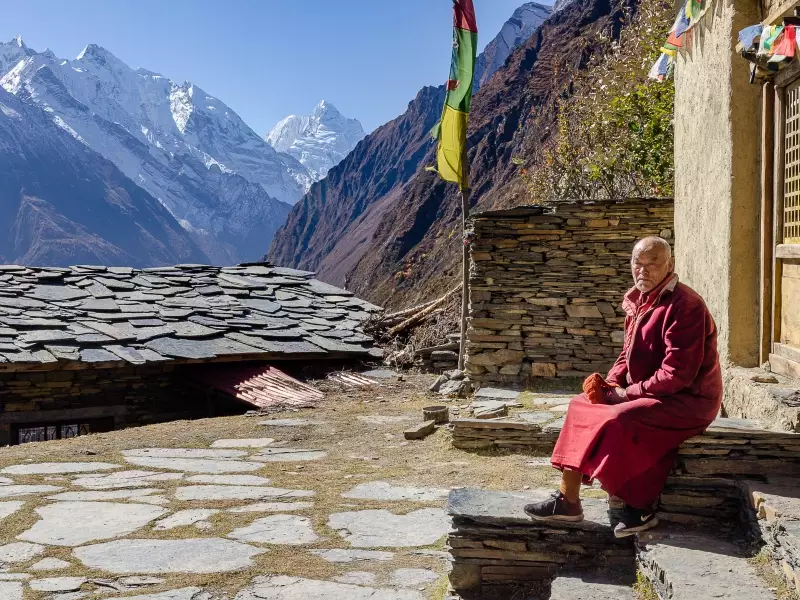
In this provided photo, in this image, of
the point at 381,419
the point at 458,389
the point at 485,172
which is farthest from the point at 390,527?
the point at 485,172

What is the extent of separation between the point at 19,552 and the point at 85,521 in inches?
21.2

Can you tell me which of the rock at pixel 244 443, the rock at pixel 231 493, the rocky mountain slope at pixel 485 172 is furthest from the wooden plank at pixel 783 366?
the rocky mountain slope at pixel 485 172

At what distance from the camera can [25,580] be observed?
10.3 feet


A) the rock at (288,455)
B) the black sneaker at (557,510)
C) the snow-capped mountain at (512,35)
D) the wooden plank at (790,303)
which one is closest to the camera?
the black sneaker at (557,510)

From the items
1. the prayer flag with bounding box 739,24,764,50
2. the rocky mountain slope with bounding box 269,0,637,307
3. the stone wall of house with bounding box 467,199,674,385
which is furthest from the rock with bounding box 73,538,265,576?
the rocky mountain slope with bounding box 269,0,637,307

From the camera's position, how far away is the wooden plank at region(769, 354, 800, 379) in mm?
4145

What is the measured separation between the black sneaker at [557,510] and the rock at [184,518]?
182cm

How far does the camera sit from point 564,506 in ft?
10.5

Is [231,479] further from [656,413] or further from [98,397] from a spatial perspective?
[98,397]

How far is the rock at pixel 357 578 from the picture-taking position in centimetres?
322

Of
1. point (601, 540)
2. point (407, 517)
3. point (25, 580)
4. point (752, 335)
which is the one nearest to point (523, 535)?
A: point (601, 540)

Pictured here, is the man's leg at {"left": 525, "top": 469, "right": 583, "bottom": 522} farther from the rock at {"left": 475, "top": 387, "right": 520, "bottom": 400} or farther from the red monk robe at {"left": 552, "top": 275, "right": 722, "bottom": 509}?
the rock at {"left": 475, "top": 387, "right": 520, "bottom": 400}

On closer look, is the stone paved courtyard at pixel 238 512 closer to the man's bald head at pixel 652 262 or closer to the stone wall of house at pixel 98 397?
the man's bald head at pixel 652 262

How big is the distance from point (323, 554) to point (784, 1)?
3.68 m
